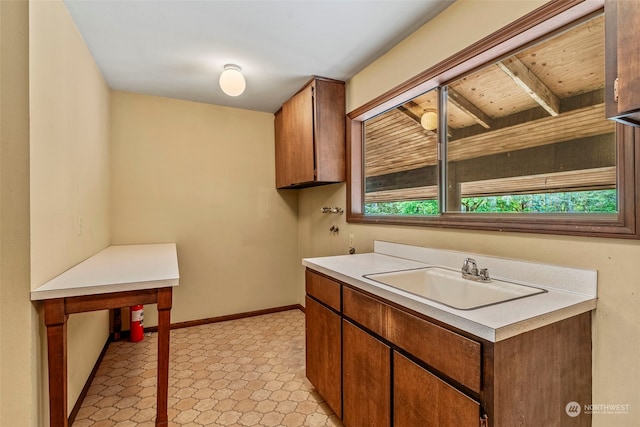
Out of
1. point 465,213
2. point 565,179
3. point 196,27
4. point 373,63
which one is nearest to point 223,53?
point 196,27

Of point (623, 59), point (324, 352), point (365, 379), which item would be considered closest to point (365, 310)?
point (365, 379)

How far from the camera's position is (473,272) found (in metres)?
1.48

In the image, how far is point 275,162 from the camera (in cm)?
366

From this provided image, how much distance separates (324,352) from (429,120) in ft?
5.37

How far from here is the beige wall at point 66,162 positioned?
138 centimetres

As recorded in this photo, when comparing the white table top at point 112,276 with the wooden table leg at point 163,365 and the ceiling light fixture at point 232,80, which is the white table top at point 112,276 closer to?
the wooden table leg at point 163,365

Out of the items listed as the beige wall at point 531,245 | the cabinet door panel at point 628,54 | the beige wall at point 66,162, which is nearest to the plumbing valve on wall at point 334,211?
the beige wall at point 531,245

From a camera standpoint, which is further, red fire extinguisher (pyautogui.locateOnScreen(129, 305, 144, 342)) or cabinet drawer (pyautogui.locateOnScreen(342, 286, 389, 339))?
red fire extinguisher (pyautogui.locateOnScreen(129, 305, 144, 342))

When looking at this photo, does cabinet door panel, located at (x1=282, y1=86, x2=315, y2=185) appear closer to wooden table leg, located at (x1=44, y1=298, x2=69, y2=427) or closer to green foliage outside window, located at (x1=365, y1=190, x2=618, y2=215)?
green foliage outside window, located at (x1=365, y1=190, x2=618, y2=215)

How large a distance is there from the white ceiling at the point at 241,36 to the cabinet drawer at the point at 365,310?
5.27 ft

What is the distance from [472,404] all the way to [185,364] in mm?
2260

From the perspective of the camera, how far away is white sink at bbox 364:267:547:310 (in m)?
1.30

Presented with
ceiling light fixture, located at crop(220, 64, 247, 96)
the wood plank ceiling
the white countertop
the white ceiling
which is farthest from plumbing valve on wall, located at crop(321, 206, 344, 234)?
ceiling light fixture, located at crop(220, 64, 247, 96)

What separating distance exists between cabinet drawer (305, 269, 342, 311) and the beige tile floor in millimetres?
694
